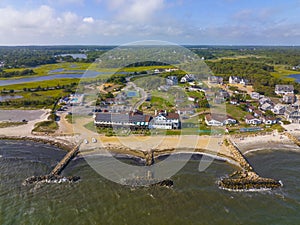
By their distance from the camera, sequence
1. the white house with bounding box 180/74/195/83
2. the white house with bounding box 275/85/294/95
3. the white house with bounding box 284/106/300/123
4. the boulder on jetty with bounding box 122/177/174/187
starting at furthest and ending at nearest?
1. the white house with bounding box 180/74/195/83
2. the white house with bounding box 275/85/294/95
3. the white house with bounding box 284/106/300/123
4. the boulder on jetty with bounding box 122/177/174/187

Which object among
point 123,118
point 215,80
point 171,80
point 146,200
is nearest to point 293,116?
point 123,118

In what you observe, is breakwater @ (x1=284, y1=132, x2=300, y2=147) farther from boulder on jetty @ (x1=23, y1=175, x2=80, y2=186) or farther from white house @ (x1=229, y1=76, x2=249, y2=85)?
white house @ (x1=229, y1=76, x2=249, y2=85)

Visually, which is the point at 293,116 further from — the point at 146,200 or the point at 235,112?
the point at 146,200

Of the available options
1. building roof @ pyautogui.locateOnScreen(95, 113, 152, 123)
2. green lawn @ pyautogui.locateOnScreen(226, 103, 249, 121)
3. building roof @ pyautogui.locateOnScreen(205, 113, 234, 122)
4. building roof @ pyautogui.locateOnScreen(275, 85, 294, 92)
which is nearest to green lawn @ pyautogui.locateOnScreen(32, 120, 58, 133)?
building roof @ pyautogui.locateOnScreen(95, 113, 152, 123)

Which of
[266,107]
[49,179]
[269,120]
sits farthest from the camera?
[266,107]

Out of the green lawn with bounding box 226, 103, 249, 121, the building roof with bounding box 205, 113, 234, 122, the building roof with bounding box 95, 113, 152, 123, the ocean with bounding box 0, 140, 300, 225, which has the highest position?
the building roof with bounding box 95, 113, 152, 123

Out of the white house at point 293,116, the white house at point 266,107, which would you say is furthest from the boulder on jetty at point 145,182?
the white house at point 266,107

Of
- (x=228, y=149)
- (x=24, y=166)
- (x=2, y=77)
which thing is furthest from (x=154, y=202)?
(x=2, y=77)

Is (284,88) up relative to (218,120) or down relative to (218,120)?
up

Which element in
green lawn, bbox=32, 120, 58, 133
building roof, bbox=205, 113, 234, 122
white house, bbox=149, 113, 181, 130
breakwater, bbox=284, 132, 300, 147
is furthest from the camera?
building roof, bbox=205, 113, 234, 122
